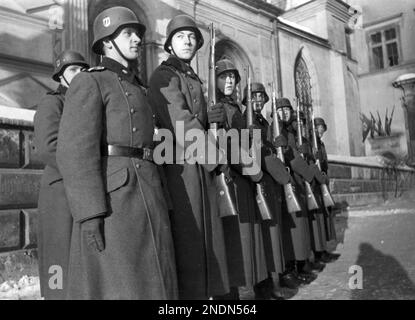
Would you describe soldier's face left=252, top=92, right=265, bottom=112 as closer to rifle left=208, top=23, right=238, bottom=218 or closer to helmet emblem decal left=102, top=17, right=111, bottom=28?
rifle left=208, top=23, right=238, bottom=218

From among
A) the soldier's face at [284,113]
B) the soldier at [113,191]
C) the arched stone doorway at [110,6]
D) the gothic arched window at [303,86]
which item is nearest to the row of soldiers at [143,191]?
the soldier at [113,191]

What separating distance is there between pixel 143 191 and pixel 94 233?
317 millimetres

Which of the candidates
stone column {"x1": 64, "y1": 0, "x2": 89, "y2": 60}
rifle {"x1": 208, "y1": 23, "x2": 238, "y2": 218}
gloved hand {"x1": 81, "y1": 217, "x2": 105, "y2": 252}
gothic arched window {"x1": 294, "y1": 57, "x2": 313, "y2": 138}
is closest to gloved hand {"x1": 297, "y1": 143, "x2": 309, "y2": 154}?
rifle {"x1": 208, "y1": 23, "x2": 238, "y2": 218}

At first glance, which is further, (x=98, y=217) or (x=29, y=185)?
(x=29, y=185)

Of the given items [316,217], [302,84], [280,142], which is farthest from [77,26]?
[302,84]

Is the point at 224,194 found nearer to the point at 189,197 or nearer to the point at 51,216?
the point at 189,197

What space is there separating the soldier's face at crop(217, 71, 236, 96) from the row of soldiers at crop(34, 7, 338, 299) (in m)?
0.01

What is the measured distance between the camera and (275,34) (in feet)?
33.3

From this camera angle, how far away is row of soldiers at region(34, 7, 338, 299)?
6.48ft

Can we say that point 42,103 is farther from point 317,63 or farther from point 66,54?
point 317,63

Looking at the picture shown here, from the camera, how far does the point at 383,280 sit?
4.14m
